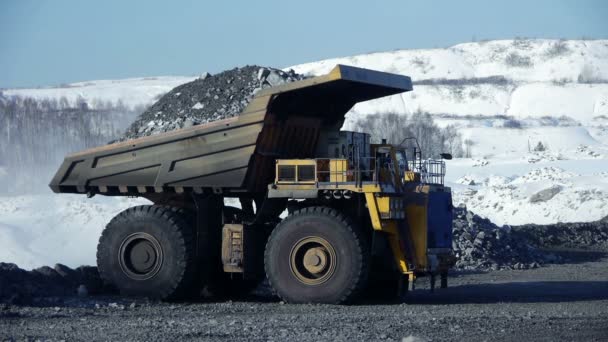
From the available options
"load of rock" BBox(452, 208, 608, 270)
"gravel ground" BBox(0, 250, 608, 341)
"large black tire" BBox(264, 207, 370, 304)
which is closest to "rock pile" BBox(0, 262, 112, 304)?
"gravel ground" BBox(0, 250, 608, 341)

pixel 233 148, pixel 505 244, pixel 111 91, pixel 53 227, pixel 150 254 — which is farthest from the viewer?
pixel 111 91

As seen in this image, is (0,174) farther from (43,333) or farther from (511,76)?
(511,76)

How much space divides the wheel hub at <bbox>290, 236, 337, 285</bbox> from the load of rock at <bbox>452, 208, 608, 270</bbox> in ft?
28.2

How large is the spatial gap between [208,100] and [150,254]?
6571 mm

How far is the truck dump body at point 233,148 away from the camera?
52.9 ft

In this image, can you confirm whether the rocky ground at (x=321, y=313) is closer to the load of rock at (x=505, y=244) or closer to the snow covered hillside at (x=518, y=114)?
the load of rock at (x=505, y=244)

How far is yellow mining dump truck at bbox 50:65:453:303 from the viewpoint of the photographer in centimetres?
1567

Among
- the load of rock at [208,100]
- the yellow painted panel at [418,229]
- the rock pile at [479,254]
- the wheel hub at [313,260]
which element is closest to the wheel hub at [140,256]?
the rock pile at [479,254]

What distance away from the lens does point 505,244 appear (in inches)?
1021

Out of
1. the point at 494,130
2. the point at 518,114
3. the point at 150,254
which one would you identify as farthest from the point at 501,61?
the point at 150,254

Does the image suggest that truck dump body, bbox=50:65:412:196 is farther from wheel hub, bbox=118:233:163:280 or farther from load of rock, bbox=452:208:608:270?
load of rock, bbox=452:208:608:270

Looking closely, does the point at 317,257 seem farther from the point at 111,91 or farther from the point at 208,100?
the point at 111,91

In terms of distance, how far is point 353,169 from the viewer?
15984 millimetres

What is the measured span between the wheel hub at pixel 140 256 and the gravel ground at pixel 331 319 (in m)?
0.44
